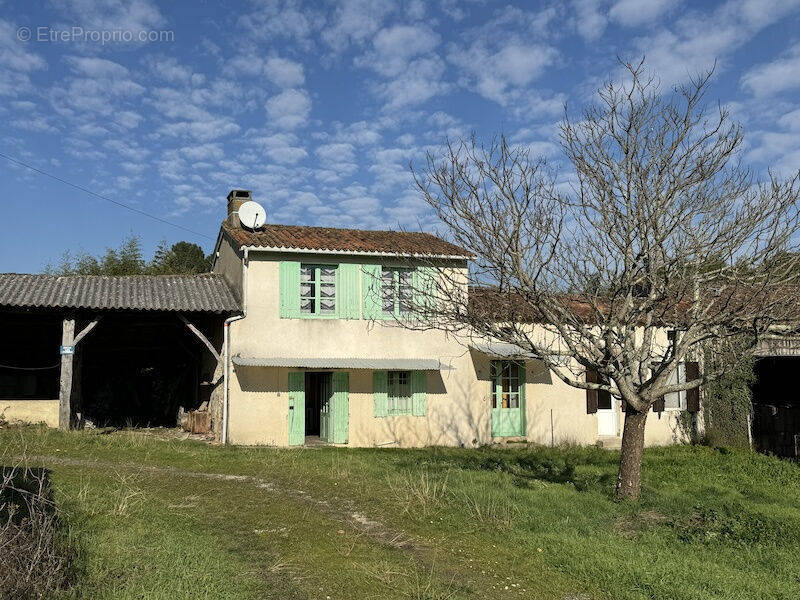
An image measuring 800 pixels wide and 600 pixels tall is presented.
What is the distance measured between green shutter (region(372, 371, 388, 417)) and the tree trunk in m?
7.40

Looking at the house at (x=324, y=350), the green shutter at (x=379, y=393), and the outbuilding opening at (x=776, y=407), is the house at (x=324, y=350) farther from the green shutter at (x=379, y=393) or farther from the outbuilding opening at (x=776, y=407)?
the outbuilding opening at (x=776, y=407)

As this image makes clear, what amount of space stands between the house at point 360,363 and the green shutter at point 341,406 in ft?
0.08

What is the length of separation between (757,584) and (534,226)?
4953mm

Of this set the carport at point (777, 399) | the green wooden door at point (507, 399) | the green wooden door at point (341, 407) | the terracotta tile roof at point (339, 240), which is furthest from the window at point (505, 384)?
the carport at point (777, 399)

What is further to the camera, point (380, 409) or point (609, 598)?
point (380, 409)

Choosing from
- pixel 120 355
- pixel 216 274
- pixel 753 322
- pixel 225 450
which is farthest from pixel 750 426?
pixel 120 355

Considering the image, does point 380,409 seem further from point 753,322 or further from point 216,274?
point 753,322

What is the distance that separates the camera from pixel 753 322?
8.96 meters

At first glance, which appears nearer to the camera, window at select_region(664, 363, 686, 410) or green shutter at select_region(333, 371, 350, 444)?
green shutter at select_region(333, 371, 350, 444)

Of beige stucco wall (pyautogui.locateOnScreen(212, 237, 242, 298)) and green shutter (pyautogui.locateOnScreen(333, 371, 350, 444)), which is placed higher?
beige stucco wall (pyautogui.locateOnScreen(212, 237, 242, 298))

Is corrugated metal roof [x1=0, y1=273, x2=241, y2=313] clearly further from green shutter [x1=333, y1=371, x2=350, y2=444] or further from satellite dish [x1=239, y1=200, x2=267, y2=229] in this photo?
green shutter [x1=333, y1=371, x2=350, y2=444]

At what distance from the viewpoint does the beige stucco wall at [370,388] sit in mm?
15086

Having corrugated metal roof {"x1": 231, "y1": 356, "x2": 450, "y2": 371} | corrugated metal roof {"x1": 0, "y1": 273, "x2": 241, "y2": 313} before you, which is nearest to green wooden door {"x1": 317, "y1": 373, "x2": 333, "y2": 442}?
corrugated metal roof {"x1": 231, "y1": 356, "x2": 450, "y2": 371}

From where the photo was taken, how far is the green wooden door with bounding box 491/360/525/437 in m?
16.8
